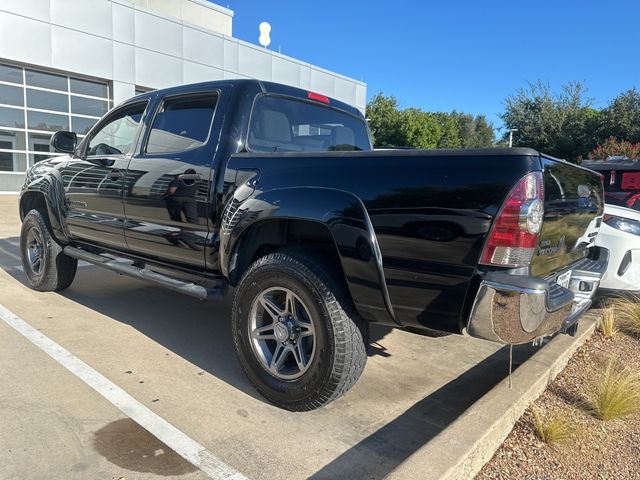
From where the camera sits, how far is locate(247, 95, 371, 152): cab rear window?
11.5 ft

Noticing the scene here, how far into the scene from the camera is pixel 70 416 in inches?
110

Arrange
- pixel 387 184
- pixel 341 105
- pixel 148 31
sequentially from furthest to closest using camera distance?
pixel 148 31
pixel 341 105
pixel 387 184

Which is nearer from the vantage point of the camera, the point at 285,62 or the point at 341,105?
the point at 341,105

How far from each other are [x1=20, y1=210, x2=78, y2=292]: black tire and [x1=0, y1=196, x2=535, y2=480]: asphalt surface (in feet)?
1.35

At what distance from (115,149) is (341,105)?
2015 mm

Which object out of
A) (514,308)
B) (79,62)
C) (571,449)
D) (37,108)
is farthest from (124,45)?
(571,449)

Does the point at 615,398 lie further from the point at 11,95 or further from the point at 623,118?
the point at 623,118

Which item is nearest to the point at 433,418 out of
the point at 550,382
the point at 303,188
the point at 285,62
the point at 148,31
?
the point at 550,382

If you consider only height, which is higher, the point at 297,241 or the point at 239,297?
the point at 297,241

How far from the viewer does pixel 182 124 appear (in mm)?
3760

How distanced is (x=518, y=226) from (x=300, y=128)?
213 cm

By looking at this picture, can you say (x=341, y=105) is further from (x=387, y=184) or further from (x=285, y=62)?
(x=285, y=62)

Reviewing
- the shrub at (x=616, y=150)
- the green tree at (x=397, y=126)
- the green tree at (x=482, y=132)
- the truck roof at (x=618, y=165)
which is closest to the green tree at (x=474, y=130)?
the green tree at (x=482, y=132)

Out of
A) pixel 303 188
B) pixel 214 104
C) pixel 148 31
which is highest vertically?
pixel 148 31
